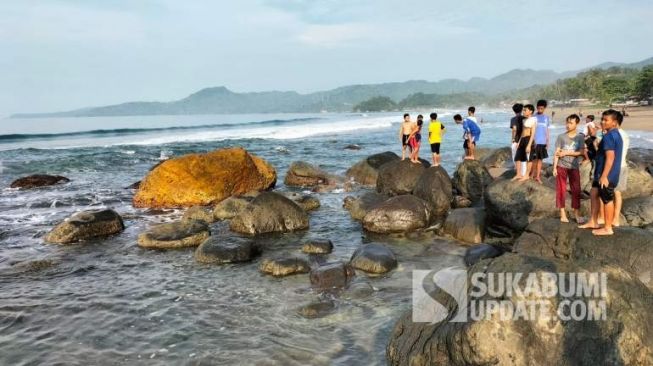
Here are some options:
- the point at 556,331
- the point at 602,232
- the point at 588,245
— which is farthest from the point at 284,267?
the point at 556,331

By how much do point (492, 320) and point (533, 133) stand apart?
7.61 metres

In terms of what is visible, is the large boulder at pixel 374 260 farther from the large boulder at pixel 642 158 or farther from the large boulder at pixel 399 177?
the large boulder at pixel 642 158

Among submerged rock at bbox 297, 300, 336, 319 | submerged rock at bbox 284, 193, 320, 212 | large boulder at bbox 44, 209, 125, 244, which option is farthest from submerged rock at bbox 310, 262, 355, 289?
large boulder at bbox 44, 209, 125, 244

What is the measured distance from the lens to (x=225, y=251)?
9.76 m

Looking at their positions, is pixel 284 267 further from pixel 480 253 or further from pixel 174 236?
pixel 480 253

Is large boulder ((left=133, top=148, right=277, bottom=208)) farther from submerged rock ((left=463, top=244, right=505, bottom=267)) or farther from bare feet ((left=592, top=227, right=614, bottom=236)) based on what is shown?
bare feet ((left=592, top=227, right=614, bottom=236))

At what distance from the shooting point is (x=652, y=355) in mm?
3977

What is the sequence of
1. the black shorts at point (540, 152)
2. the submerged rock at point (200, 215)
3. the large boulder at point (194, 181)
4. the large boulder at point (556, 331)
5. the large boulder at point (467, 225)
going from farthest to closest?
the large boulder at point (194, 181)
the submerged rock at point (200, 215)
the large boulder at point (467, 225)
the black shorts at point (540, 152)
the large boulder at point (556, 331)

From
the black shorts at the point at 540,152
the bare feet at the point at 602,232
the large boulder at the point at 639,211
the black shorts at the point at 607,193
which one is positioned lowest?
the large boulder at the point at 639,211

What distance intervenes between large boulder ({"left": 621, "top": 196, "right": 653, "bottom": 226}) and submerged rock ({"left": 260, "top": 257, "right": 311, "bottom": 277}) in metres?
7.06

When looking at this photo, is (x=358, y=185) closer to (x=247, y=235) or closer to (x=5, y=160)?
(x=247, y=235)

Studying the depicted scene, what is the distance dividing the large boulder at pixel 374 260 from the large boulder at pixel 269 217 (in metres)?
3.18

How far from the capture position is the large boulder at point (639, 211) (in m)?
9.77

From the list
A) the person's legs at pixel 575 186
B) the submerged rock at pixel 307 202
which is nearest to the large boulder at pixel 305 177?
the submerged rock at pixel 307 202
